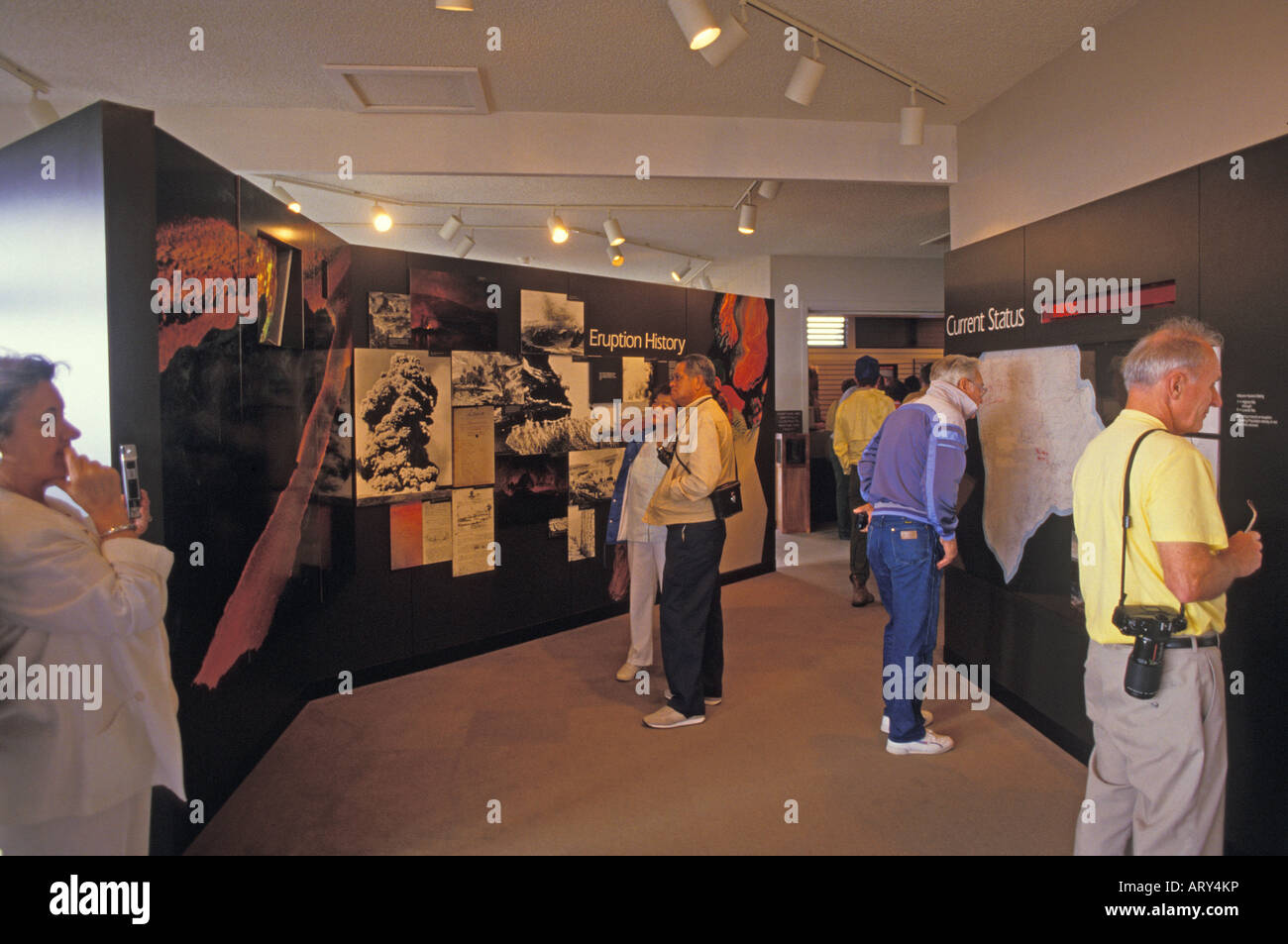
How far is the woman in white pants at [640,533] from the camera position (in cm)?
474

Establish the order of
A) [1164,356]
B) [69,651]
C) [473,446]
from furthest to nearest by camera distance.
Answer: [473,446], [1164,356], [69,651]

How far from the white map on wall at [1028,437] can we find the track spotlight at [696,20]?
2.05 m

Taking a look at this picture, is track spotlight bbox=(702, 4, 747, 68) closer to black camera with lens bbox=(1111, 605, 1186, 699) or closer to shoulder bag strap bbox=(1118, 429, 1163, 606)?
shoulder bag strap bbox=(1118, 429, 1163, 606)

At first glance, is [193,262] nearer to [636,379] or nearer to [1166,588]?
[1166,588]

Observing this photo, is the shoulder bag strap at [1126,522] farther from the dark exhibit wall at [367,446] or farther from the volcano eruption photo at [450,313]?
the volcano eruption photo at [450,313]

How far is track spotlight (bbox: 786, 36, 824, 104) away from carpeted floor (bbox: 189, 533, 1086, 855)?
303 cm

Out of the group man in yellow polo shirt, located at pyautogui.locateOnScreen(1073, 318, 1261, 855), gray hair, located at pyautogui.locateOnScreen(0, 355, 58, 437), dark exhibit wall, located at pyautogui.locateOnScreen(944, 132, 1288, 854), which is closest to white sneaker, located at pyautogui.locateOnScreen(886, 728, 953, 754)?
dark exhibit wall, located at pyautogui.locateOnScreen(944, 132, 1288, 854)

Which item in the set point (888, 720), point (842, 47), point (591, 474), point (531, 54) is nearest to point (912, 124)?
point (842, 47)

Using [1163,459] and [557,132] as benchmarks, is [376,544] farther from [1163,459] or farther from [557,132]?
[1163,459]

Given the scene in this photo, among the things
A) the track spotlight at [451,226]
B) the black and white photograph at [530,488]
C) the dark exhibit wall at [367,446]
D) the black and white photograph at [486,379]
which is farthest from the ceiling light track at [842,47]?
the track spotlight at [451,226]

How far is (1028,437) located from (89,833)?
153 inches

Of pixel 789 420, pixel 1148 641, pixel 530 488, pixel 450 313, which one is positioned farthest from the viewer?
pixel 789 420

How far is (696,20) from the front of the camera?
3332 millimetres

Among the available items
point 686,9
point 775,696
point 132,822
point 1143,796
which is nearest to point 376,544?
point 775,696
